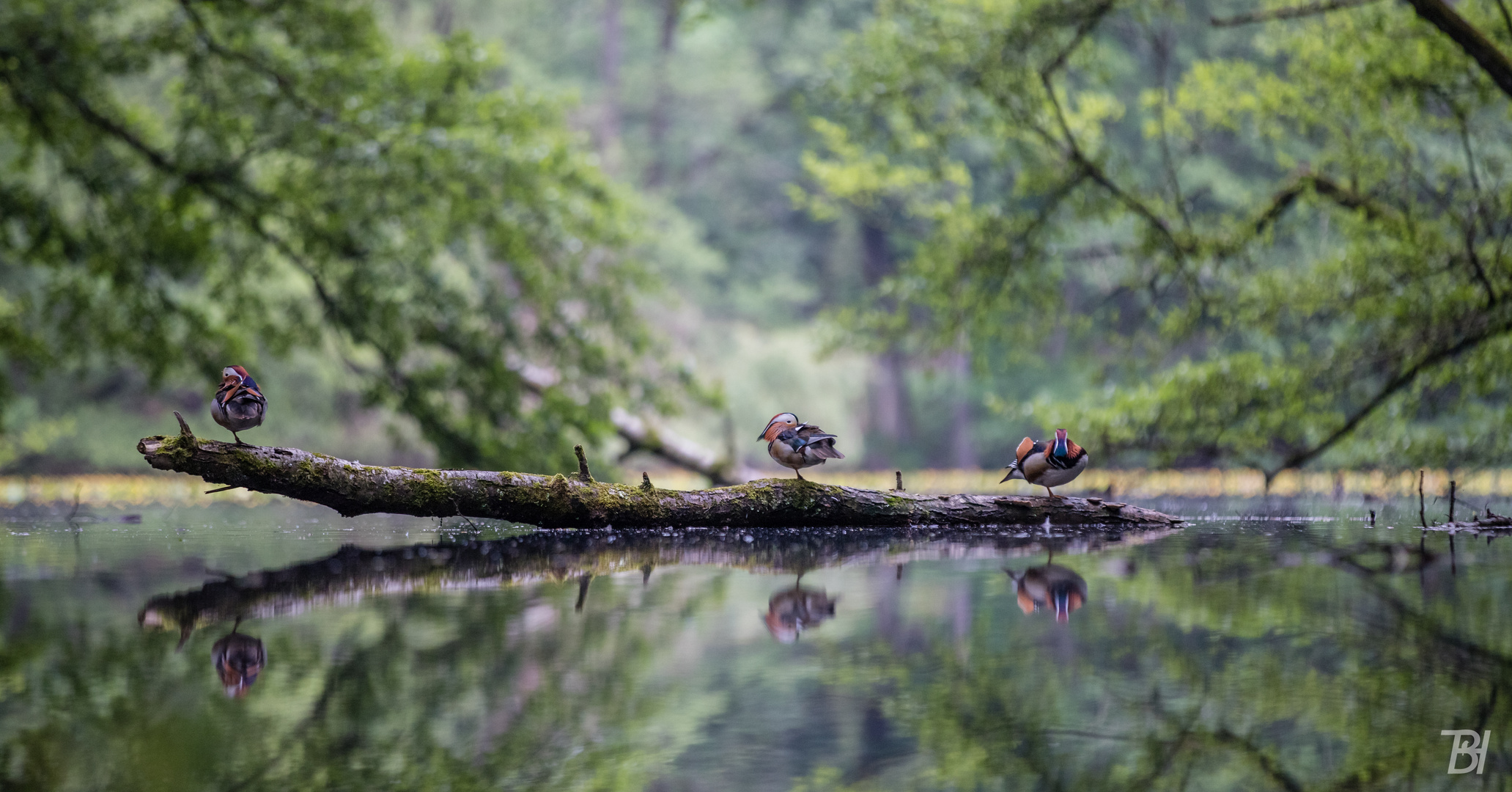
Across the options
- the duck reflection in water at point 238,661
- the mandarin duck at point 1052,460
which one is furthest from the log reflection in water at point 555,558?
the mandarin duck at point 1052,460

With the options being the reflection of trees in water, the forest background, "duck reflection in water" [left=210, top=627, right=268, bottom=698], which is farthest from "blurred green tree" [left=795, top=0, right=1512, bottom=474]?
"duck reflection in water" [left=210, top=627, right=268, bottom=698]

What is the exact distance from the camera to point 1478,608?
2.77 meters

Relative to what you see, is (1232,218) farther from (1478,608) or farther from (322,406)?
(322,406)

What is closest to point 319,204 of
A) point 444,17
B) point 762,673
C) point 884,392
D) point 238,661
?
point 238,661

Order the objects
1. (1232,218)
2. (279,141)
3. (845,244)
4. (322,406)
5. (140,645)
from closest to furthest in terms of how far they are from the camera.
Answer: (140,645) < (279,141) < (1232,218) < (322,406) < (845,244)

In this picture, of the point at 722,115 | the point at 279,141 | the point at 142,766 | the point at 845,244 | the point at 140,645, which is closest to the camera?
the point at 142,766

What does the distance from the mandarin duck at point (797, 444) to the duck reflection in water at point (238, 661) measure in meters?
2.45

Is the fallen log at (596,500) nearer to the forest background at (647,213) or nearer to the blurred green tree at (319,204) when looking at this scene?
the forest background at (647,213)

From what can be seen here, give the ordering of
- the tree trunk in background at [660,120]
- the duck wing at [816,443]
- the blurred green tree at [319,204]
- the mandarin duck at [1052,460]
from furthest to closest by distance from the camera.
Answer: the tree trunk in background at [660,120] → the blurred green tree at [319,204] → the mandarin duck at [1052,460] → the duck wing at [816,443]

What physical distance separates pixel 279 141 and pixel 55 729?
8051 millimetres

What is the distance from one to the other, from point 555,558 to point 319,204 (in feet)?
21.1

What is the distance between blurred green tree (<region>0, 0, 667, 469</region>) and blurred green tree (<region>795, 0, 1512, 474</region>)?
371cm

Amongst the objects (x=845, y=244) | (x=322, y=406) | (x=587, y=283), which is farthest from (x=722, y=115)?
→ (x=587, y=283)

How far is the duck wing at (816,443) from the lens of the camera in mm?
4605
